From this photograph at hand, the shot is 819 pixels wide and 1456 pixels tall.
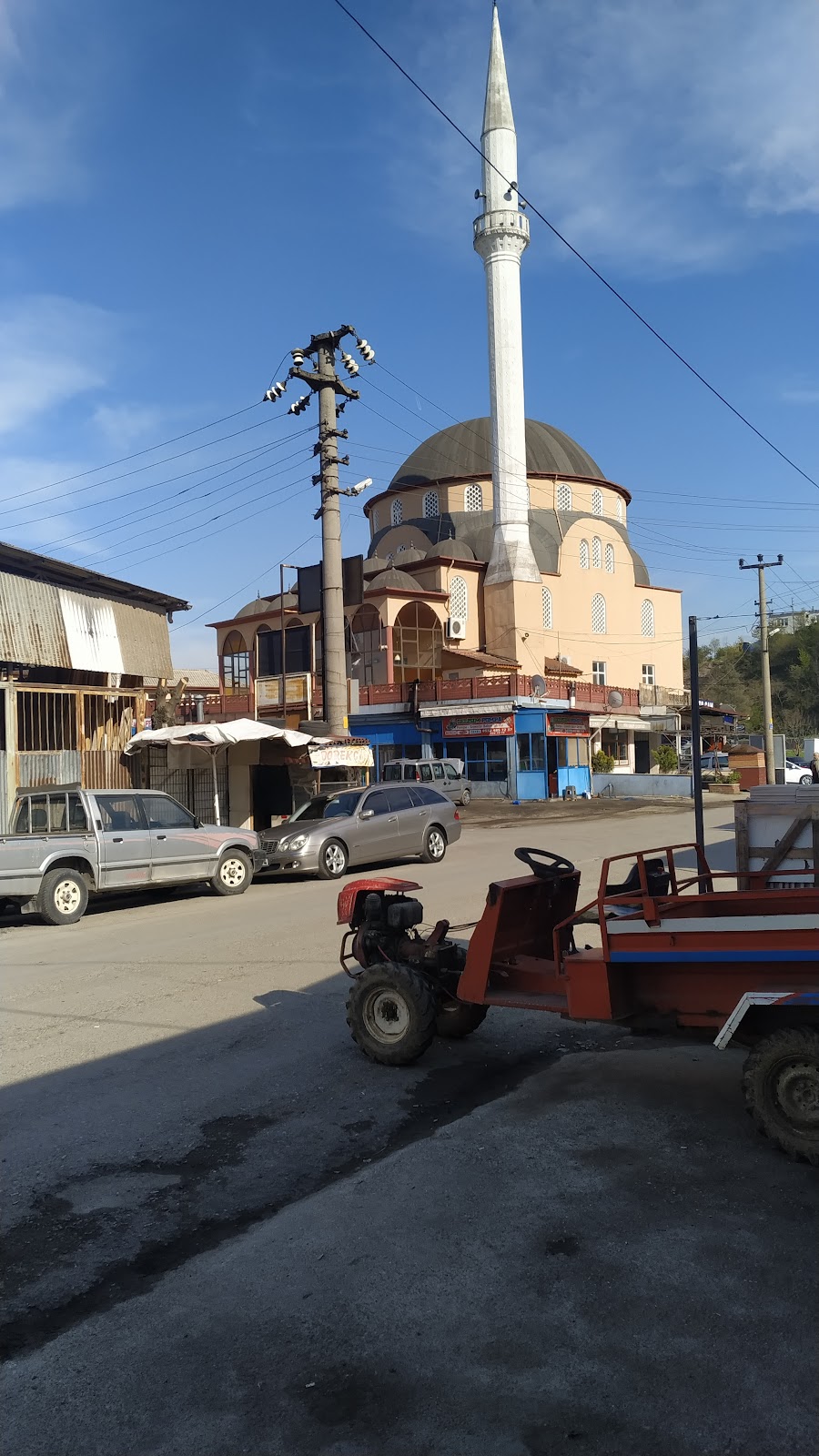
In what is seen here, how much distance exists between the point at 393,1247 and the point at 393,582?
43.3 m

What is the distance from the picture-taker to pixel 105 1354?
11.0ft

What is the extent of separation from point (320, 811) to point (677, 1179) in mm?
13076

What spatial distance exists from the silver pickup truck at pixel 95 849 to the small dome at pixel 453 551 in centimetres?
3594

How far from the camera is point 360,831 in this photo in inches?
667

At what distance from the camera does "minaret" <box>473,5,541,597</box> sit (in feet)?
152

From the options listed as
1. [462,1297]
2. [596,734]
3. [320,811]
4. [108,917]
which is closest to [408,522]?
[596,734]

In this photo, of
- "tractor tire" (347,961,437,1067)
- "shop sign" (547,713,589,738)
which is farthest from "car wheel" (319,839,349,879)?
"shop sign" (547,713,589,738)

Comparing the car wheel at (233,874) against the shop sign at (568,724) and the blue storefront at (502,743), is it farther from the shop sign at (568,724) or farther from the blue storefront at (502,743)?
the shop sign at (568,724)

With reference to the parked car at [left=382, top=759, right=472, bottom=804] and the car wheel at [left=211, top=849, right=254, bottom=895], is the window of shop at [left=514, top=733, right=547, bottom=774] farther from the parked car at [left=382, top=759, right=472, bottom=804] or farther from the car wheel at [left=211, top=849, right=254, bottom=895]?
the car wheel at [left=211, top=849, right=254, bottom=895]

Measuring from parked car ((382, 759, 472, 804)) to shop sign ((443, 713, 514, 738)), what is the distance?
3810 mm

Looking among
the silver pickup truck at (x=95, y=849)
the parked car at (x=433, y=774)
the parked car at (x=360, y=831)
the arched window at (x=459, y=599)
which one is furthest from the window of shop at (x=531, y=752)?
the silver pickup truck at (x=95, y=849)

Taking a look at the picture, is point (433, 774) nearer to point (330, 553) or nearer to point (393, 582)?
point (330, 553)

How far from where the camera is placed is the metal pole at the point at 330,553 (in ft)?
80.8

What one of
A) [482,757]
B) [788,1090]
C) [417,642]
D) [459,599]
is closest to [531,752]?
[482,757]
